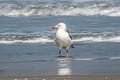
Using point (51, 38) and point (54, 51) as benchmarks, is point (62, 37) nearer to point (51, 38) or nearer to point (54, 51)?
point (54, 51)

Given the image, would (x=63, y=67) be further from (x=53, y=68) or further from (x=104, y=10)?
(x=104, y=10)

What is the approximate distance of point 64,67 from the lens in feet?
33.1

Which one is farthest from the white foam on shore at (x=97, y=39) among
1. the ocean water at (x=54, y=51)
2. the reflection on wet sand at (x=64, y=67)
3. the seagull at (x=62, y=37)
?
the reflection on wet sand at (x=64, y=67)

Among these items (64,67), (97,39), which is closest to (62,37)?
(64,67)

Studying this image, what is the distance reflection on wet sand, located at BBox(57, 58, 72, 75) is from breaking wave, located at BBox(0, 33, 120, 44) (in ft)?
13.4

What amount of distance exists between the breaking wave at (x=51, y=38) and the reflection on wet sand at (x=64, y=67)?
408 cm

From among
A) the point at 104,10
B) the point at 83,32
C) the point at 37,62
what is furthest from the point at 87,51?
the point at 104,10

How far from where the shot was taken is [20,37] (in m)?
16.1

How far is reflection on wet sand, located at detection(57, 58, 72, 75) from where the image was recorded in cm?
940

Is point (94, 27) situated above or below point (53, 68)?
below

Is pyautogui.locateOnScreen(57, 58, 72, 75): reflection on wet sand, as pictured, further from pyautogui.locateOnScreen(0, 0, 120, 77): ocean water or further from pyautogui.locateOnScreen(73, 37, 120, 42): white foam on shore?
pyautogui.locateOnScreen(73, 37, 120, 42): white foam on shore

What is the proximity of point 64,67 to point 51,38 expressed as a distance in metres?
5.92

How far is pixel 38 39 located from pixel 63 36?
3.35 meters

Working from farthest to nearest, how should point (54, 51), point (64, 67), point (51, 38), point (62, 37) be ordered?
1. point (51, 38)
2. point (54, 51)
3. point (62, 37)
4. point (64, 67)
